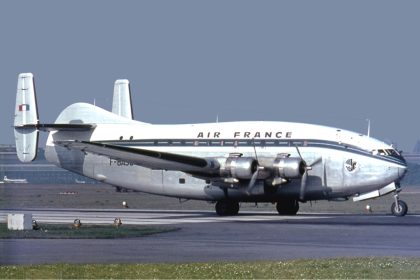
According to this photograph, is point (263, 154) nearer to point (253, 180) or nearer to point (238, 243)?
point (253, 180)

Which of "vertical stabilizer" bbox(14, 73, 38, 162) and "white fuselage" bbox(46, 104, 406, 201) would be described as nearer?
"white fuselage" bbox(46, 104, 406, 201)

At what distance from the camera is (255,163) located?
49.2m

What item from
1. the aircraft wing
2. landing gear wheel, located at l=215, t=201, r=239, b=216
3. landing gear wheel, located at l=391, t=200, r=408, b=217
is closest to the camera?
landing gear wheel, located at l=391, t=200, r=408, b=217

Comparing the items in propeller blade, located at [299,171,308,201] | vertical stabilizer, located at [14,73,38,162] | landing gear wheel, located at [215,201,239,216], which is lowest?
landing gear wheel, located at [215,201,239,216]

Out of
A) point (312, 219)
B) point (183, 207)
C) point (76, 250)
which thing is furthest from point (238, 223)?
point (183, 207)

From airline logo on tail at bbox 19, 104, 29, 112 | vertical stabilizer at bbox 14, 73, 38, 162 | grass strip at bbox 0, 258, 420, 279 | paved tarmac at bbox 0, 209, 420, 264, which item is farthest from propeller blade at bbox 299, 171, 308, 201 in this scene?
grass strip at bbox 0, 258, 420, 279

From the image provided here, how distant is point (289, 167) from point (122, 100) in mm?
21833

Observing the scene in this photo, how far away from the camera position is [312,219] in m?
45.9

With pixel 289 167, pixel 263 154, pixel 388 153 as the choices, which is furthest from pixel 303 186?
pixel 388 153

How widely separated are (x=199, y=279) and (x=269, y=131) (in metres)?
29.6

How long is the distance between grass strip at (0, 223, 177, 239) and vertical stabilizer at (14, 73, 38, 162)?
17880 millimetres

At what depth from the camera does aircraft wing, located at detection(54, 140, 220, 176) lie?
49.2 meters

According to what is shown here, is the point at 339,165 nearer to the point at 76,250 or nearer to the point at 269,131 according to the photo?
the point at 269,131

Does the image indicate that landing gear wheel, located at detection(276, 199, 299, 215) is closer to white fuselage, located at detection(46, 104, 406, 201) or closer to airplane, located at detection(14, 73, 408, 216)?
airplane, located at detection(14, 73, 408, 216)
